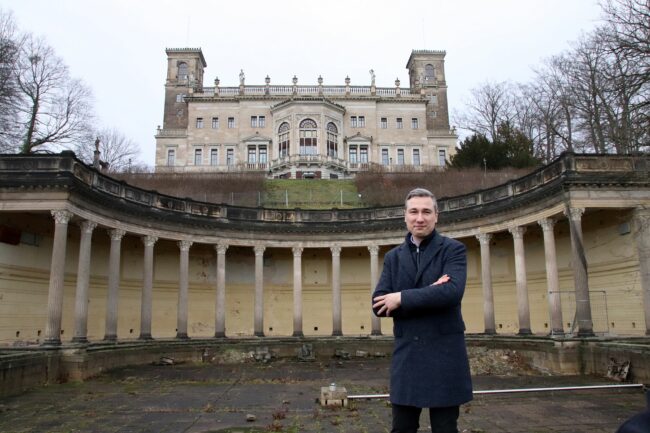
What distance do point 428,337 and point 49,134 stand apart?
4702cm

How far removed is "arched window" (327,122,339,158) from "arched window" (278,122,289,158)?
6092 mm

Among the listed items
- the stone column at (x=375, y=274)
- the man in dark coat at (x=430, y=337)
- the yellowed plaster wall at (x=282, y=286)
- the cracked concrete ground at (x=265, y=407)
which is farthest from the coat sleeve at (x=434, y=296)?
the stone column at (x=375, y=274)

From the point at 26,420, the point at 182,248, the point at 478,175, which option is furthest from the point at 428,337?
the point at 478,175

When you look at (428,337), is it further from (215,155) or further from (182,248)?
(215,155)

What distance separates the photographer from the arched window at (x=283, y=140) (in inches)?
3019

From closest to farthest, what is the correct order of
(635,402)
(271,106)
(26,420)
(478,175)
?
(26,420), (635,402), (478,175), (271,106)

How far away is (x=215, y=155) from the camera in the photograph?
268ft

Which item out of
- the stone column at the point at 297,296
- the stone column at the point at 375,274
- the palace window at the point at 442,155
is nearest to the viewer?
the stone column at the point at 375,274

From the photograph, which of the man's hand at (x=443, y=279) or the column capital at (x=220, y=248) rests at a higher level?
the column capital at (x=220, y=248)

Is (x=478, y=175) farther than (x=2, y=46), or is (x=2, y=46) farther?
(x=478, y=175)

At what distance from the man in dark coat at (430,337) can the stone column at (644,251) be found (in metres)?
23.0

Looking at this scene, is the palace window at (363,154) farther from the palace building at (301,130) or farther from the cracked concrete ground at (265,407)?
the cracked concrete ground at (265,407)

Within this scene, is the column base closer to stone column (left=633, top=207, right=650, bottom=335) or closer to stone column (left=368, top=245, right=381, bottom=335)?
stone column (left=368, top=245, right=381, bottom=335)

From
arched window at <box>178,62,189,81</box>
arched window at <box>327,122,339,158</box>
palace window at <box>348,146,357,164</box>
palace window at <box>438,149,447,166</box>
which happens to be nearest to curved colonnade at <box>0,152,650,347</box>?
arched window at <box>327,122,339,158</box>
